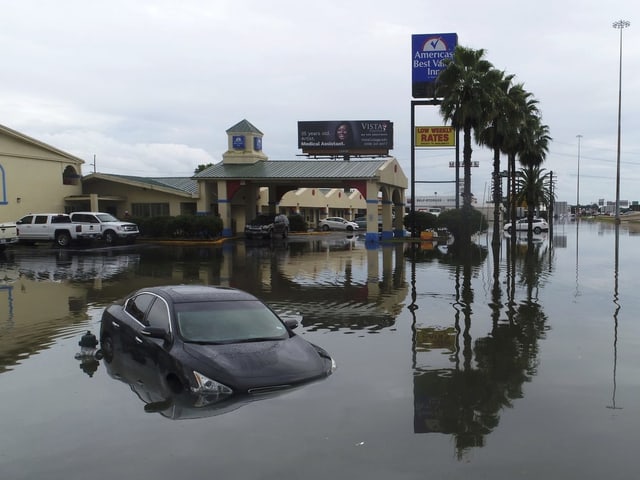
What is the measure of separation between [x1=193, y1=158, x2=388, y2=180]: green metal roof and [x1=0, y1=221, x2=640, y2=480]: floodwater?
23.1 m

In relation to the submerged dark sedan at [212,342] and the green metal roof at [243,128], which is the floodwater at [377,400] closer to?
the submerged dark sedan at [212,342]

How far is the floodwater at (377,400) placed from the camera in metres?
5.22

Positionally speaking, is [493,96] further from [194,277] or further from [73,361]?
[73,361]

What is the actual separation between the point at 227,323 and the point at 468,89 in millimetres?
26811

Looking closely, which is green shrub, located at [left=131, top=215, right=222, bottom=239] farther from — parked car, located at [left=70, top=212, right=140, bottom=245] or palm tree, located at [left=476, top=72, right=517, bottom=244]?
palm tree, located at [left=476, top=72, right=517, bottom=244]

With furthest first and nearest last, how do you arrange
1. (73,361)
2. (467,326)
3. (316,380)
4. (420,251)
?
1. (420,251)
2. (467,326)
3. (73,361)
4. (316,380)

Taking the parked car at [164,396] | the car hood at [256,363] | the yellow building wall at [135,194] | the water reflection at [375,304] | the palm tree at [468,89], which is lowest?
the water reflection at [375,304]

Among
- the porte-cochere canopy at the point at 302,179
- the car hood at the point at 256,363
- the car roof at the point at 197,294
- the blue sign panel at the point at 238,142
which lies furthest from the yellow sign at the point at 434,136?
the car hood at the point at 256,363

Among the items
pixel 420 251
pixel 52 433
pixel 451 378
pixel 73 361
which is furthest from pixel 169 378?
pixel 420 251

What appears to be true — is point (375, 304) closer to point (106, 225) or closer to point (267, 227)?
point (106, 225)

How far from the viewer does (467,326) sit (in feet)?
36.7

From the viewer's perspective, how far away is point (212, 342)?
7.24 meters

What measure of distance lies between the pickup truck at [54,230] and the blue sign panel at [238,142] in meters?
13.2

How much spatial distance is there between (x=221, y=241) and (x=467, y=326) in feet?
88.1
